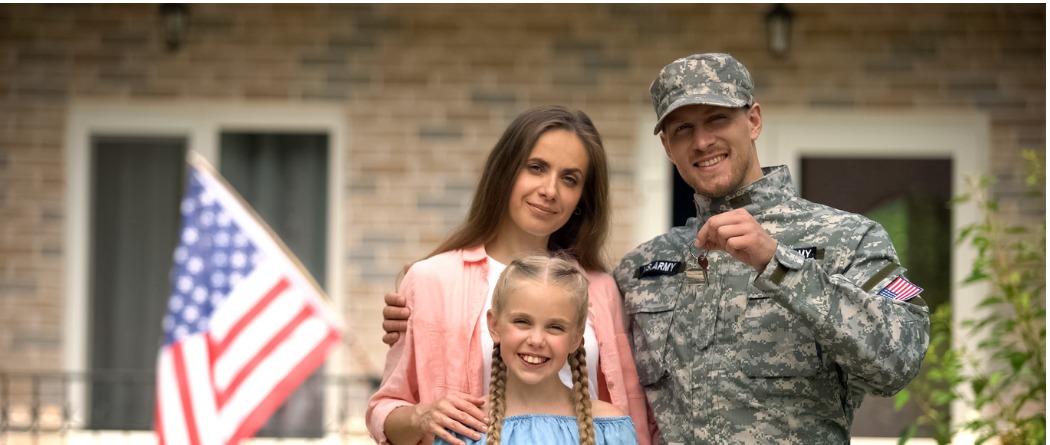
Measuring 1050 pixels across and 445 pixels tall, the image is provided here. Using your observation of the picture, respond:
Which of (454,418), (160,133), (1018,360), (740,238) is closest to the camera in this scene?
(740,238)

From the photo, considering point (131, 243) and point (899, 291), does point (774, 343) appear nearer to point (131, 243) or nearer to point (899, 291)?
point (899, 291)

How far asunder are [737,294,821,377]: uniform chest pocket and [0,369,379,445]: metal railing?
4.45 meters

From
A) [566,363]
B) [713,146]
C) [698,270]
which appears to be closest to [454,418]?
[566,363]

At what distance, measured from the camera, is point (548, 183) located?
3.39 m

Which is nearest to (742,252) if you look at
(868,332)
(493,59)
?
(868,332)

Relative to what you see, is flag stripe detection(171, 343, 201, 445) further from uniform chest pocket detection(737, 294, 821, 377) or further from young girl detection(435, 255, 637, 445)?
uniform chest pocket detection(737, 294, 821, 377)

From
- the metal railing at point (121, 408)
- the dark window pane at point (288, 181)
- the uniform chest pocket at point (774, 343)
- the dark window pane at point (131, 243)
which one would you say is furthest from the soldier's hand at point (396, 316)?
the dark window pane at point (131, 243)

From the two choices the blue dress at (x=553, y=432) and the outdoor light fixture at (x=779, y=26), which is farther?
the outdoor light fixture at (x=779, y=26)

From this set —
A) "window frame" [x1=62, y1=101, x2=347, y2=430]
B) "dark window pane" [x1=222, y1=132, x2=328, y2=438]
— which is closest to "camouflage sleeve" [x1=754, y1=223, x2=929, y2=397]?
"window frame" [x1=62, y1=101, x2=347, y2=430]

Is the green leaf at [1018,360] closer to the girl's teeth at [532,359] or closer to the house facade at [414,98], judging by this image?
the girl's teeth at [532,359]

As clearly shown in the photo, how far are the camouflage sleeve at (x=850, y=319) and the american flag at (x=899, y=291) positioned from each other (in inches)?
1.4

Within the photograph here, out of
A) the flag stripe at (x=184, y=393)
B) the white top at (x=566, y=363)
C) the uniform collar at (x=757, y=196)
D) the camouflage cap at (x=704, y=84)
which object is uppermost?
the camouflage cap at (x=704, y=84)

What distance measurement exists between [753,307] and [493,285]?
2.16 ft

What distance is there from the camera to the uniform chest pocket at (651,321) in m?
3.33
